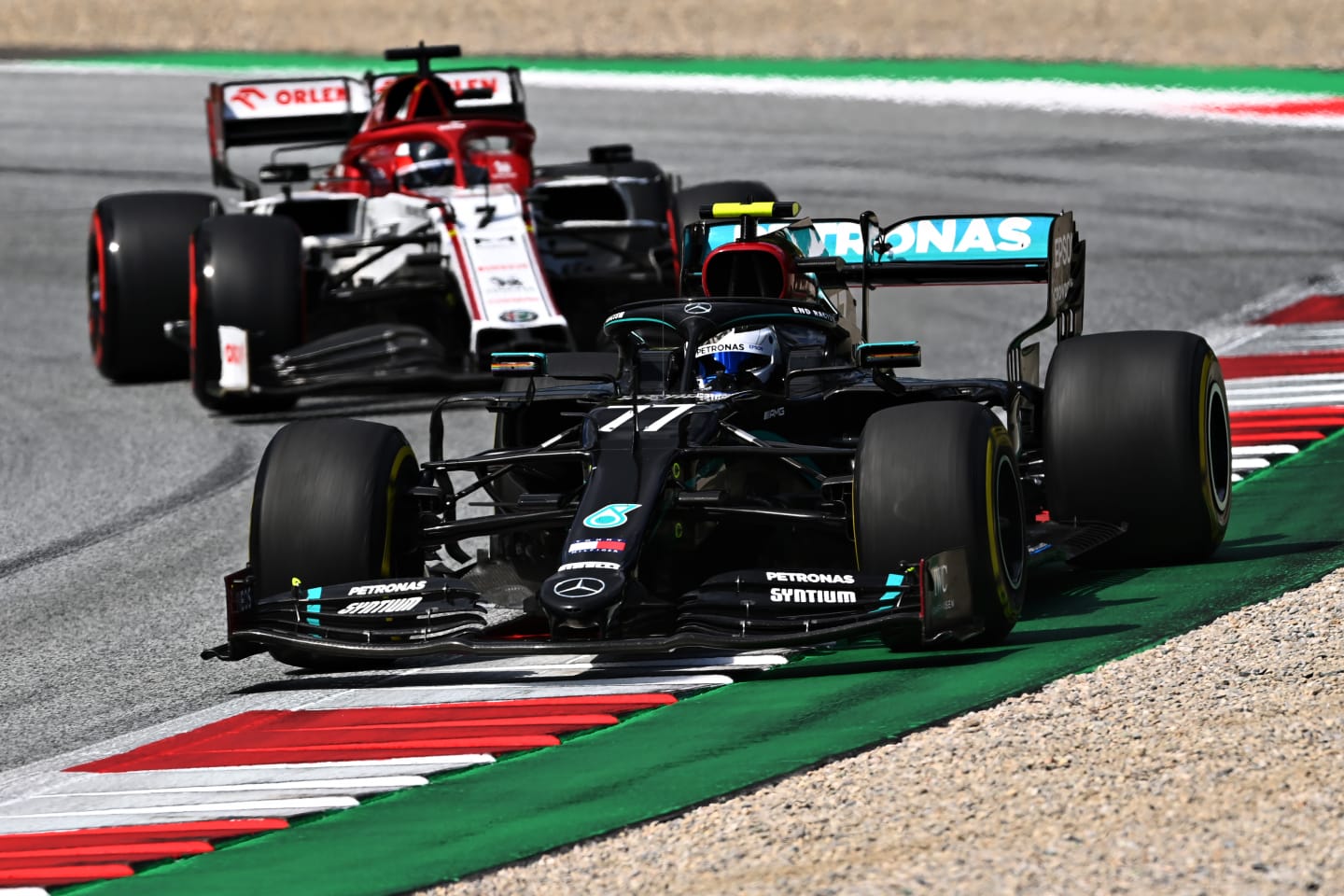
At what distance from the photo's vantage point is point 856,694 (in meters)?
7.65

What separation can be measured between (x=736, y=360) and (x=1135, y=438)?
163 centimetres

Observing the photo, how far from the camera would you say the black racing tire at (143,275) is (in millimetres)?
16609

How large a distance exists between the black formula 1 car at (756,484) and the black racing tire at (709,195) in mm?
5853

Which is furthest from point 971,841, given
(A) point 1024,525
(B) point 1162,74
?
(B) point 1162,74

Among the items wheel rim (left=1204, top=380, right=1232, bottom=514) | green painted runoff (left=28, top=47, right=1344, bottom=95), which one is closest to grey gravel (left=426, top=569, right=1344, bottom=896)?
wheel rim (left=1204, top=380, right=1232, bottom=514)

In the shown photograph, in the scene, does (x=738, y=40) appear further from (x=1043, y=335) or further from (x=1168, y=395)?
(x=1168, y=395)

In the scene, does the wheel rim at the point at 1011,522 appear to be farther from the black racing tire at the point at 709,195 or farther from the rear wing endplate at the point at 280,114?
the rear wing endplate at the point at 280,114

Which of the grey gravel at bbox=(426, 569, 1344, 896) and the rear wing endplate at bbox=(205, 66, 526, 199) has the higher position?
the rear wing endplate at bbox=(205, 66, 526, 199)

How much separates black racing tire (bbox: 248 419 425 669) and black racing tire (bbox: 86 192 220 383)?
27.3 feet

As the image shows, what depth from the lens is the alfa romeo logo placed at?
7754 millimetres

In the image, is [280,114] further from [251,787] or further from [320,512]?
[251,787]

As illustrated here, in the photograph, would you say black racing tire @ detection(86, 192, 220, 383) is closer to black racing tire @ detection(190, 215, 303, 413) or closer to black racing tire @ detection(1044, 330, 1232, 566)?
black racing tire @ detection(190, 215, 303, 413)

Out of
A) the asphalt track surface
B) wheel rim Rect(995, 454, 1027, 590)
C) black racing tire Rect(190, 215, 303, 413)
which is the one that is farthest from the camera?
black racing tire Rect(190, 215, 303, 413)

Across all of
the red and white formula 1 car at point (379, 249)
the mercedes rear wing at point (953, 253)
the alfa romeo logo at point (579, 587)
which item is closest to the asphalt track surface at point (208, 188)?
the red and white formula 1 car at point (379, 249)
